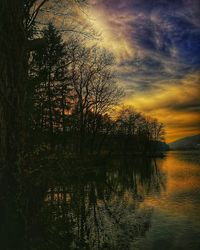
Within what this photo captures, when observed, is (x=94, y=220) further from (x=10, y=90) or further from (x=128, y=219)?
(x=10, y=90)

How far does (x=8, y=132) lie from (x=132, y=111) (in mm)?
77493

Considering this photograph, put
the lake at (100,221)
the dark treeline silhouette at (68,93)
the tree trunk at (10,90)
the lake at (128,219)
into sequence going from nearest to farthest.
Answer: the lake at (100,221)
the tree trunk at (10,90)
the lake at (128,219)
the dark treeline silhouette at (68,93)

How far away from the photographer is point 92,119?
137ft

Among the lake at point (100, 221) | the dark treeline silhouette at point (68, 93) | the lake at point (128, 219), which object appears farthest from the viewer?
the dark treeline silhouette at point (68, 93)

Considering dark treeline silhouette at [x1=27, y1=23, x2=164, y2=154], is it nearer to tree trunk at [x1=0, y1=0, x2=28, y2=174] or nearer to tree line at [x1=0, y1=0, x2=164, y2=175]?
tree line at [x1=0, y1=0, x2=164, y2=175]

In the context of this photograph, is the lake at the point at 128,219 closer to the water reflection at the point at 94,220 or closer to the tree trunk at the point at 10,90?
the water reflection at the point at 94,220

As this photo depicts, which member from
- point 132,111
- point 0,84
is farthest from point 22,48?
point 132,111

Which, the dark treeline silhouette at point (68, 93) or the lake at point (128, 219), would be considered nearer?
the lake at point (128, 219)

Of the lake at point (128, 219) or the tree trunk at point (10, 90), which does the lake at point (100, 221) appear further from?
the tree trunk at point (10, 90)

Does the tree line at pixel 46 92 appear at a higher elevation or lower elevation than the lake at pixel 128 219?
higher

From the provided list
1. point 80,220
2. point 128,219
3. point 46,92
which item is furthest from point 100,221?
point 46,92

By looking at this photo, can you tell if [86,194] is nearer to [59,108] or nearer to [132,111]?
[59,108]

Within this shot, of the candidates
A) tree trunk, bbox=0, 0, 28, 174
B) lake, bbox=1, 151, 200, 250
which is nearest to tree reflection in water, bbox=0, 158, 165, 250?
lake, bbox=1, 151, 200, 250

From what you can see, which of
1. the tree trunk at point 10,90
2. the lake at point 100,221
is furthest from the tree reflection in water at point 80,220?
the tree trunk at point 10,90
